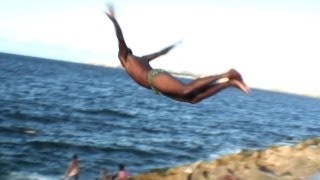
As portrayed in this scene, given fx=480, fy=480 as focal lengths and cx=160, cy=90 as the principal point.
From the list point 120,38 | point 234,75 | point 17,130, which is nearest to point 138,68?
point 120,38

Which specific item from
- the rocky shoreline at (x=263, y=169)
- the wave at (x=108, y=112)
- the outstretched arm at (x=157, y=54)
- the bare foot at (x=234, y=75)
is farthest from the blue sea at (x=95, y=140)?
the bare foot at (x=234, y=75)

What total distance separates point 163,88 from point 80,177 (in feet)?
69.4

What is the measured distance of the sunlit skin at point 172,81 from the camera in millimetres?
5699

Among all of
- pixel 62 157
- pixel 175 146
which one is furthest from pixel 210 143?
pixel 62 157

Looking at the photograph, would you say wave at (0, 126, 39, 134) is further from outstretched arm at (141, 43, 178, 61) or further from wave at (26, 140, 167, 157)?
outstretched arm at (141, 43, 178, 61)

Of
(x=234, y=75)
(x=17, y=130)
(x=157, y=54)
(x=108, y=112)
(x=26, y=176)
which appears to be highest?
(x=157, y=54)

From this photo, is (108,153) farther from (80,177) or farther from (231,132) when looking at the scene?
(231,132)

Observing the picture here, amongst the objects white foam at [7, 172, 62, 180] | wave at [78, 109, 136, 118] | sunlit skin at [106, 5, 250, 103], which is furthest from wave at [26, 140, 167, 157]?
sunlit skin at [106, 5, 250, 103]

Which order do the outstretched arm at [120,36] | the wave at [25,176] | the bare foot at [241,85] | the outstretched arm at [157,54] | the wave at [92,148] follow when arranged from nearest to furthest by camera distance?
the bare foot at [241,85] → the outstretched arm at [120,36] → the outstretched arm at [157,54] → the wave at [25,176] → the wave at [92,148]

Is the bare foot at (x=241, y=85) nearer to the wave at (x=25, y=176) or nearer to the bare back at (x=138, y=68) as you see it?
the bare back at (x=138, y=68)

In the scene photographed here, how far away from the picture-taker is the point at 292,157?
23.8 m

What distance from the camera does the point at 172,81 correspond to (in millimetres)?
6086

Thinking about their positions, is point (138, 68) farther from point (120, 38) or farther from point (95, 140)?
point (95, 140)

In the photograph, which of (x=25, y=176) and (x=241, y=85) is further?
(x=25, y=176)
